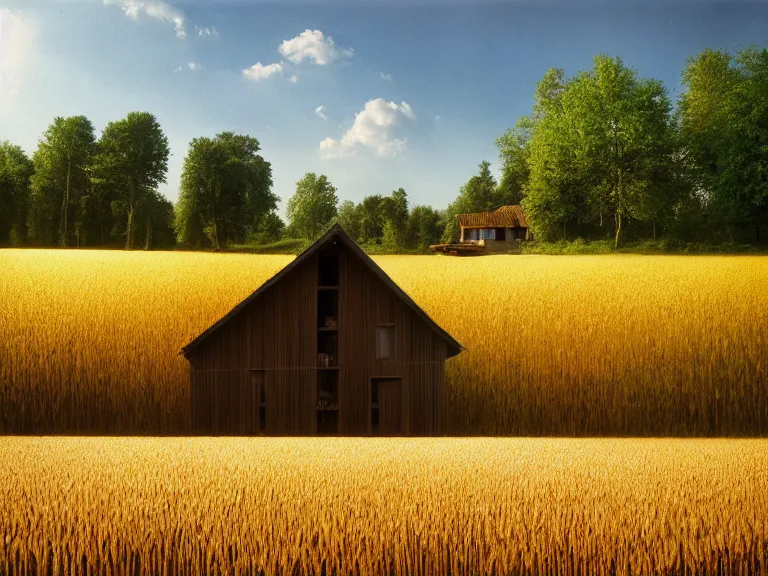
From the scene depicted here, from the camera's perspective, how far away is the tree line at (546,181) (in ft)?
65.8

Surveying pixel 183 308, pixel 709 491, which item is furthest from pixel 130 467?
pixel 183 308

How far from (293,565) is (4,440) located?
3.63m

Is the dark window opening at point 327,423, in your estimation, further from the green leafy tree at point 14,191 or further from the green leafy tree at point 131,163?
the green leafy tree at point 14,191

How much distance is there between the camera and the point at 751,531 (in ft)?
10.3

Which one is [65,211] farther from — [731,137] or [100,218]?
[731,137]

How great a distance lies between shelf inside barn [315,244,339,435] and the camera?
23.0 ft

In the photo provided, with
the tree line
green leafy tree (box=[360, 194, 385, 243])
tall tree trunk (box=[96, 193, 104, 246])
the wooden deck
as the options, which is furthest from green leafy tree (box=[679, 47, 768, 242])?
tall tree trunk (box=[96, 193, 104, 246])

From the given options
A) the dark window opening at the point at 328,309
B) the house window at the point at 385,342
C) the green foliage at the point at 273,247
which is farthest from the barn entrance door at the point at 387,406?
the green foliage at the point at 273,247

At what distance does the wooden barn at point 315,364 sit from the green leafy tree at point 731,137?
53.1 ft

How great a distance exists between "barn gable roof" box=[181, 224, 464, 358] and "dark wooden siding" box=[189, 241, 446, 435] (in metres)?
0.15

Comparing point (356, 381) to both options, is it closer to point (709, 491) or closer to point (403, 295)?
point (403, 295)

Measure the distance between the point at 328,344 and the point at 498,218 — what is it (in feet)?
86.3

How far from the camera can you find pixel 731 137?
823 inches

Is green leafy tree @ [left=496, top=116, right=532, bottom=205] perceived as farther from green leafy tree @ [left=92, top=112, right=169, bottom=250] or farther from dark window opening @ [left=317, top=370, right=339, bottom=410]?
dark window opening @ [left=317, top=370, right=339, bottom=410]
